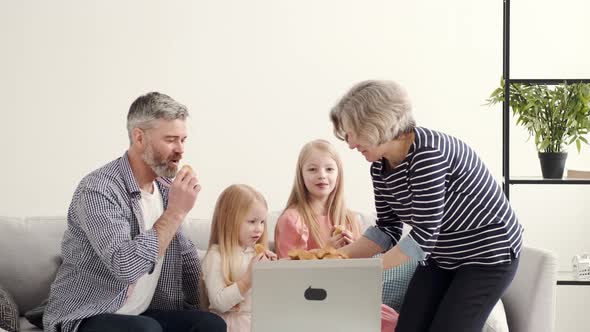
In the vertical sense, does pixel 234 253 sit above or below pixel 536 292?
above

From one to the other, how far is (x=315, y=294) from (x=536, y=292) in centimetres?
102

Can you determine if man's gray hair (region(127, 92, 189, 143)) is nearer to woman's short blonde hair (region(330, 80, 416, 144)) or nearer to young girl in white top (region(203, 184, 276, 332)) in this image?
young girl in white top (region(203, 184, 276, 332))

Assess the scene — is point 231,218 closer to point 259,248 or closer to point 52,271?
point 259,248

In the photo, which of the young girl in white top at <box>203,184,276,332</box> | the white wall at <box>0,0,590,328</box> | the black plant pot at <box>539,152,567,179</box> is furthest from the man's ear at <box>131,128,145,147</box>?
the black plant pot at <box>539,152,567,179</box>

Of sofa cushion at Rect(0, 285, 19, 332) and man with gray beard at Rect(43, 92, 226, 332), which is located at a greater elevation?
man with gray beard at Rect(43, 92, 226, 332)

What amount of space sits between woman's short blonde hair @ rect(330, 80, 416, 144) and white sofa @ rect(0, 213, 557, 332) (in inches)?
34.1

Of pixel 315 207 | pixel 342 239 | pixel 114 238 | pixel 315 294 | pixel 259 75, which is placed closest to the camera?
pixel 315 294

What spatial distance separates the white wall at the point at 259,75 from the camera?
404 centimetres

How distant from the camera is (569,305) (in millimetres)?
4137

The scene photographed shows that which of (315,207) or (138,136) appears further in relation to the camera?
(315,207)

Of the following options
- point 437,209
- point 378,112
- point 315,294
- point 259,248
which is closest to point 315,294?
point 315,294

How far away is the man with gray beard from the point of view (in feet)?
7.79

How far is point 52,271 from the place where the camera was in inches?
115

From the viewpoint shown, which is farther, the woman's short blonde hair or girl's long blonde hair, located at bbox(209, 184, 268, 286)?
girl's long blonde hair, located at bbox(209, 184, 268, 286)
